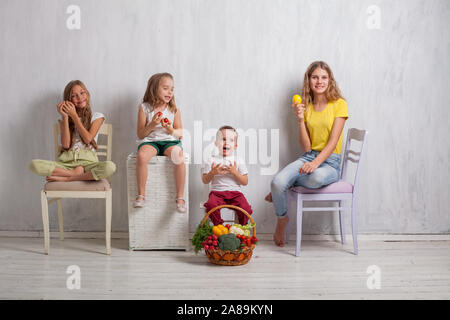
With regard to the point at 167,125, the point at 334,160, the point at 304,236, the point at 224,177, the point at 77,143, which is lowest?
the point at 304,236

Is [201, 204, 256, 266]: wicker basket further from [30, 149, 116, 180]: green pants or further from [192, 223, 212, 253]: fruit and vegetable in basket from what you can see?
[30, 149, 116, 180]: green pants

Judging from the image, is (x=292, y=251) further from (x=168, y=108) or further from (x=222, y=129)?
(x=168, y=108)

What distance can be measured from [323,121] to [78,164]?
1.61 meters

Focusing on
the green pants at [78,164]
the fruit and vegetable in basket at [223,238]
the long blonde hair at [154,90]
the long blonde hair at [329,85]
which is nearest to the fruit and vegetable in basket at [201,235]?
the fruit and vegetable in basket at [223,238]

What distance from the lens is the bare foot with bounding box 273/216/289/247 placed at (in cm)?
298

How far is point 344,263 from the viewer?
2.66m

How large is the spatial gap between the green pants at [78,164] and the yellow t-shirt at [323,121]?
1.30 metres

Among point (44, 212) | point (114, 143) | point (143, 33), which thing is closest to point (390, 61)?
point (143, 33)

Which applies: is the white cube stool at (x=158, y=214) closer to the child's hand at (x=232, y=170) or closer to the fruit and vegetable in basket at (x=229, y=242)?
the child's hand at (x=232, y=170)

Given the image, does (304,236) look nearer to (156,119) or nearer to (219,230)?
(219,230)

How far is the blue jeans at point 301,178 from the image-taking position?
2.75m

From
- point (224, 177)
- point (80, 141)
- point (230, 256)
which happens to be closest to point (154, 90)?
point (80, 141)

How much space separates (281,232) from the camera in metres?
2.99

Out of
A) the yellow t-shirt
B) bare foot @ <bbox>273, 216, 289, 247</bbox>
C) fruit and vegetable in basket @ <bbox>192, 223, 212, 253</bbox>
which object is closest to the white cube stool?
fruit and vegetable in basket @ <bbox>192, 223, 212, 253</bbox>
